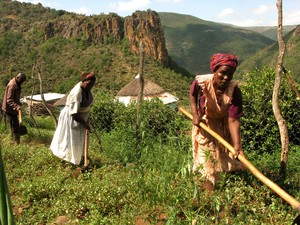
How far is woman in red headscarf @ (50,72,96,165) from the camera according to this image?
16.0ft

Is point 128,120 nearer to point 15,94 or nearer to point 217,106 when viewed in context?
point 15,94

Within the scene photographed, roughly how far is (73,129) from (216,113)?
2393 mm

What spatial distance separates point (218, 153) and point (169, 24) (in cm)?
14767

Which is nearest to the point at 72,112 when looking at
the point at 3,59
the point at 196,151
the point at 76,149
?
the point at 76,149

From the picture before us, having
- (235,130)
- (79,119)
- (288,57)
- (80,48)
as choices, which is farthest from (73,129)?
(288,57)

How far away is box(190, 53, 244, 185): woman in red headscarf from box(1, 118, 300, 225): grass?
160 mm

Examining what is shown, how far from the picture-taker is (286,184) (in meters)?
3.76

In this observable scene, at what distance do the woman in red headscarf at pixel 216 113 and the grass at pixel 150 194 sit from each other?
6.3 inches

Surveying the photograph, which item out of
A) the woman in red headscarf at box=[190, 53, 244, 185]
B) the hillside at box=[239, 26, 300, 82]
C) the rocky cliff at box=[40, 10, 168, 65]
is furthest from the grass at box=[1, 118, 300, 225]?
the rocky cliff at box=[40, 10, 168, 65]

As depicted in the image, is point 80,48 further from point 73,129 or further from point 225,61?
point 225,61

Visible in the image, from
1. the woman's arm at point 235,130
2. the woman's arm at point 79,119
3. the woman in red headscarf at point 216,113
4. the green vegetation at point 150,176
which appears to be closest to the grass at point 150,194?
the green vegetation at point 150,176

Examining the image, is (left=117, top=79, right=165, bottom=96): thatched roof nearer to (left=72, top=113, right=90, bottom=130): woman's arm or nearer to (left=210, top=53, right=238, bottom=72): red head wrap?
(left=72, top=113, right=90, bottom=130): woman's arm

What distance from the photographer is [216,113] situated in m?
3.54

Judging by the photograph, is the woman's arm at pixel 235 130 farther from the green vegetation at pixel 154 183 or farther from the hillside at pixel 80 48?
the hillside at pixel 80 48
